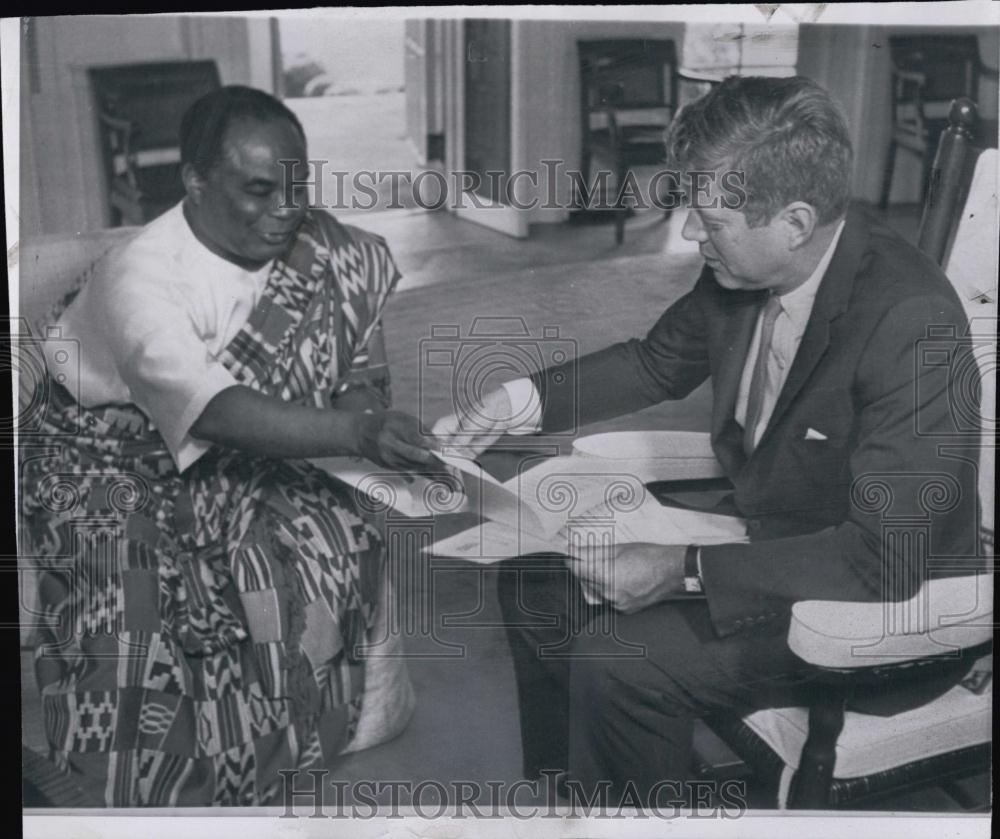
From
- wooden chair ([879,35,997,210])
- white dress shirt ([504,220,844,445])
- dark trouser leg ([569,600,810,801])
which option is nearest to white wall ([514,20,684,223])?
white dress shirt ([504,220,844,445])

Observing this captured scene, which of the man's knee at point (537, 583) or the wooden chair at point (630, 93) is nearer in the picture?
the wooden chair at point (630, 93)

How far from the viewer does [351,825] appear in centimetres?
409

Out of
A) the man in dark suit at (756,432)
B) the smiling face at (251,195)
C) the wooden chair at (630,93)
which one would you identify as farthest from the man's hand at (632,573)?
the smiling face at (251,195)

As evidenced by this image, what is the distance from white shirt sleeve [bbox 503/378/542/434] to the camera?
3.95 m

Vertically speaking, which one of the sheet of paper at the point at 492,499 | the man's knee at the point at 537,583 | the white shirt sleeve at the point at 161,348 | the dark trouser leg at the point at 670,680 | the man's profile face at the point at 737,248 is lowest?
the dark trouser leg at the point at 670,680

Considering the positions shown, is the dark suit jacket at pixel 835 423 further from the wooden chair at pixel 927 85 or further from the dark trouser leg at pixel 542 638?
the dark trouser leg at pixel 542 638

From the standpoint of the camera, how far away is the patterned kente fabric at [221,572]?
393 centimetres

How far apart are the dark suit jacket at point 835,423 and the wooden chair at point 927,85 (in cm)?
23

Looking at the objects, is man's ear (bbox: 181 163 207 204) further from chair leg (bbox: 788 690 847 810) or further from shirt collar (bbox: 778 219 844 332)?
chair leg (bbox: 788 690 847 810)

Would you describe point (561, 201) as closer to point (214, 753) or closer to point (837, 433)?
point (837, 433)

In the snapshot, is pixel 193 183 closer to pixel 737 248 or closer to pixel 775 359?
pixel 737 248

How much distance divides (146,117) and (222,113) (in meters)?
0.20

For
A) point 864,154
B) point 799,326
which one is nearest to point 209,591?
point 799,326

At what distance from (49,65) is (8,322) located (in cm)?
69
